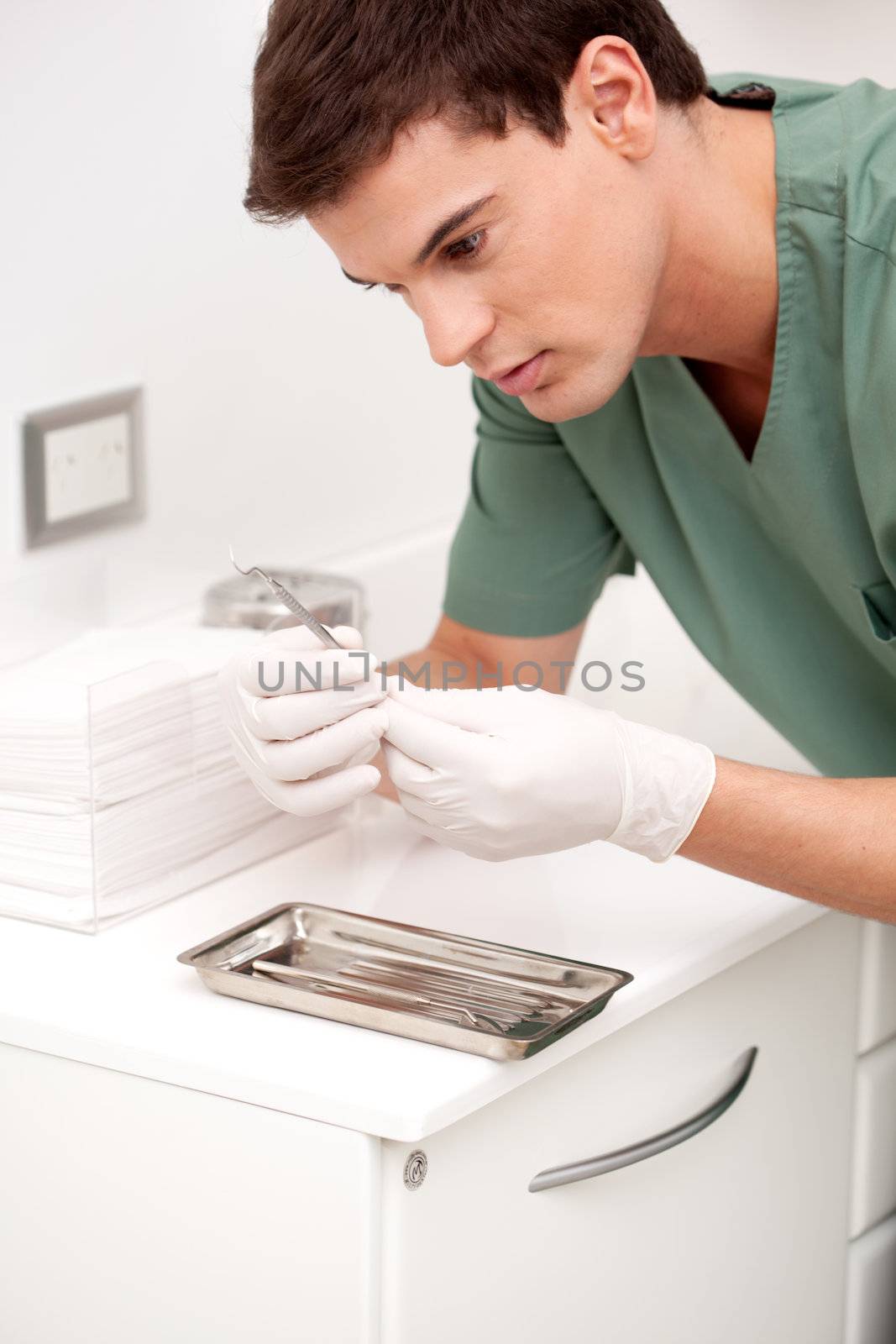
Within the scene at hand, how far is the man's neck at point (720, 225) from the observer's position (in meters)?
1.12

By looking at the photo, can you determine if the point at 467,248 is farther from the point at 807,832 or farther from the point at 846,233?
the point at 807,832

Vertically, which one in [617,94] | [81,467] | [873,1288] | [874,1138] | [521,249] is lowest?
[873,1288]

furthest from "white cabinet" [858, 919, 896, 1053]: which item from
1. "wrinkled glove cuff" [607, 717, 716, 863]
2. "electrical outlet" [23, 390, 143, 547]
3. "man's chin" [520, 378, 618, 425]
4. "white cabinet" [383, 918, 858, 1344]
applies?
"electrical outlet" [23, 390, 143, 547]

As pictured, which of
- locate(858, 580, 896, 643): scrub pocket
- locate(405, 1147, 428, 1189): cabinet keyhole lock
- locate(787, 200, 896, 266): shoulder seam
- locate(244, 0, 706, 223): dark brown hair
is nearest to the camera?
locate(405, 1147, 428, 1189): cabinet keyhole lock

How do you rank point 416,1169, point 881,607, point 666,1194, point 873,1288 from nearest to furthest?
point 416,1169, point 666,1194, point 881,607, point 873,1288

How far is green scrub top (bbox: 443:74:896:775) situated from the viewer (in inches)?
43.0

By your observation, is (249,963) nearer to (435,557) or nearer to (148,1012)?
(148,1012)

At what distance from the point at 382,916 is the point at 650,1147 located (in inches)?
8.8

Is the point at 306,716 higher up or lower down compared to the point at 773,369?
lower down

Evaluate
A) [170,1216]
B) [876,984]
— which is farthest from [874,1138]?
[170,1216]

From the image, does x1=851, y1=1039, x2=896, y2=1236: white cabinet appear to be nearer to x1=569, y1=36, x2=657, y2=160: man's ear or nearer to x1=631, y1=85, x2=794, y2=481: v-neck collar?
x1=631, y1=85, x2=794, y2=481: v-neck collar

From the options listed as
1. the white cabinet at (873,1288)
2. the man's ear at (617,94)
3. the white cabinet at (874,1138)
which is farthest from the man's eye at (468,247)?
the white cabinet at (873,1288)

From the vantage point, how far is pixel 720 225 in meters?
1.13

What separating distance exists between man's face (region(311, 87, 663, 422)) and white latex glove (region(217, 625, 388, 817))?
0.68 feet
